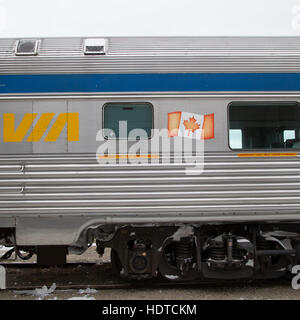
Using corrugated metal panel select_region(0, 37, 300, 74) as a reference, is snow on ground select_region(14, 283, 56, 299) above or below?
below

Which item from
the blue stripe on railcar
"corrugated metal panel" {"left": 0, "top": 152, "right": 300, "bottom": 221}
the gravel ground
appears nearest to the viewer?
"corrugated metal panel" {"left": 0, "top": 152, "right": 300, "bottom": 221}

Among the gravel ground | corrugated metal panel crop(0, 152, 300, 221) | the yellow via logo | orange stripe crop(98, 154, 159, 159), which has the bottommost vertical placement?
the gravel ground

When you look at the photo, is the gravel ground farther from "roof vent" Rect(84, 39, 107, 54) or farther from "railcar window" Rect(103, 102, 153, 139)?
"roof vent" Rect(84, 39, 107, 54)

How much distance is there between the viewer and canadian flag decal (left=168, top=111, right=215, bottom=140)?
5.18 m

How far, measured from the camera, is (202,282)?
6043mm

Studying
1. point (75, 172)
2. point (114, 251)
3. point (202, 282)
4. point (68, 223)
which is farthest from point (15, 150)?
point (202, 282)

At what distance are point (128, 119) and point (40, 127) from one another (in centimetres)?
120

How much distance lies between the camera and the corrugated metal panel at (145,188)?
199 inches

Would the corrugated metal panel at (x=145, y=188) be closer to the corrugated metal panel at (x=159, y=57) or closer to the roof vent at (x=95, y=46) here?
the corrugated metal panel at (x=159, y=57)

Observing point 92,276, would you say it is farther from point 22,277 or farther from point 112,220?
point 112,220

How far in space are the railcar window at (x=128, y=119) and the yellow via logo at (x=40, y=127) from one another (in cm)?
43

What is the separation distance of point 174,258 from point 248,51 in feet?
10.5

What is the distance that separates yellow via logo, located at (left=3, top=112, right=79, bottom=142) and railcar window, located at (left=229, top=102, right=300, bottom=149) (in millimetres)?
2163
